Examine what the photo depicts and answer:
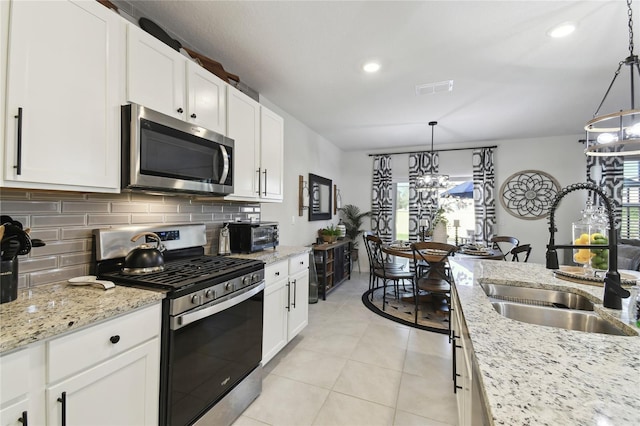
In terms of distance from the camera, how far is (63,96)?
1.24 metres

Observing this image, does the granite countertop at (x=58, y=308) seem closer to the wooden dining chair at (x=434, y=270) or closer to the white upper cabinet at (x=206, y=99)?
the white upper cabinet at (x=206, y=99)

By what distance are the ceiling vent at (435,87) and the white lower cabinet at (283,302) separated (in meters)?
2.15

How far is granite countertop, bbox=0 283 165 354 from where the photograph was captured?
0.89m

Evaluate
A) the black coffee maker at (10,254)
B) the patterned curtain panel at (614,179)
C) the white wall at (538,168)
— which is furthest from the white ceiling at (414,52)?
the black coffee maker at (10,254)

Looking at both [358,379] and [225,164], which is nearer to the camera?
[225,164]

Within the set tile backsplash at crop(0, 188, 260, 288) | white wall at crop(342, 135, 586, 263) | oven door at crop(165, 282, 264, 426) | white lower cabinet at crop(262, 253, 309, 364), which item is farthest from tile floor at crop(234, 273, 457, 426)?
white wall at crop(342, 135, 586, 263)

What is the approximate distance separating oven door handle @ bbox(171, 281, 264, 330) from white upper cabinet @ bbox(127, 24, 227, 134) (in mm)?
1195

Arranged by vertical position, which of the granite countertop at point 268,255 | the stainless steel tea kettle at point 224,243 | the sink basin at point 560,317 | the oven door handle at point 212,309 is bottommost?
the oven door handle at point 212,309

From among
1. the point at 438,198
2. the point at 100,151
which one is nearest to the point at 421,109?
the point at 438,198

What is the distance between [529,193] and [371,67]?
4.16 m

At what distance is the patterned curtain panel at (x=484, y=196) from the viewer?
5086 millimetres

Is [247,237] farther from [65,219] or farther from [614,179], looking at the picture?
[614,179]

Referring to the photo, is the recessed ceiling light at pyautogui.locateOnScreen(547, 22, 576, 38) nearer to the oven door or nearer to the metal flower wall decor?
the oven door

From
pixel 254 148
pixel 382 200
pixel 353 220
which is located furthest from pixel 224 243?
pixel 382 200
